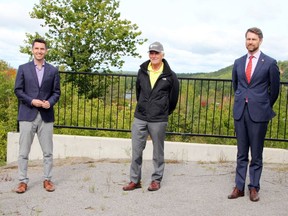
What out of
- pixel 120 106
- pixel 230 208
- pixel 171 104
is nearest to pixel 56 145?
pixel 120 106

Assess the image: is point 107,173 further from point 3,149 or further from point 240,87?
point 3,149

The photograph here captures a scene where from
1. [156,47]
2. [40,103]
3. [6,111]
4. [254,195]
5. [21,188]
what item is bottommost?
[21,188]

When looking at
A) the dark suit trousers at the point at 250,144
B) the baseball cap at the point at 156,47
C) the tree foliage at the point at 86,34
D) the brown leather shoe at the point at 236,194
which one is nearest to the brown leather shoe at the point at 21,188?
the baseball cap at the point at 156,47

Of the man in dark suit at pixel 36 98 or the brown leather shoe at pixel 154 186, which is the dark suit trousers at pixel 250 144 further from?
the man in dark suit at pixel 36 98

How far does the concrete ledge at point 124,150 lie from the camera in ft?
25.0

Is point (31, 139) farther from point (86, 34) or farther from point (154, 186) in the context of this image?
point (86, 34)

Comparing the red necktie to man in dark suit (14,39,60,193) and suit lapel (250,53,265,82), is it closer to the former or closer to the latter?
suit lapel (250,53,265,82)

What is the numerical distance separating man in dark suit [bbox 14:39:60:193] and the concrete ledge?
2.23 metres

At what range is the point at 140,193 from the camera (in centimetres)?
555

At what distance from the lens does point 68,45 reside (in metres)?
20.0

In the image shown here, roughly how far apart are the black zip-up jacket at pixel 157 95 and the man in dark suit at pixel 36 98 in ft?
3.73

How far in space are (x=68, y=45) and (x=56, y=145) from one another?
12.7 metres

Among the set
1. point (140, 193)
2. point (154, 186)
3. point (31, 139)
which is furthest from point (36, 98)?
point (154, 186)

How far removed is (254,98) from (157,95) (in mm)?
1196
